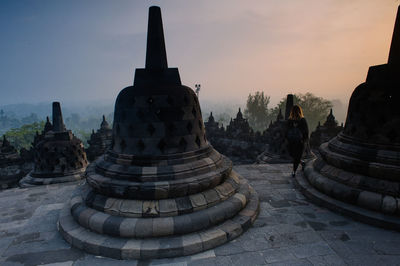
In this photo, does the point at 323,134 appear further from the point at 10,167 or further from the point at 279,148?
the point at 10,167

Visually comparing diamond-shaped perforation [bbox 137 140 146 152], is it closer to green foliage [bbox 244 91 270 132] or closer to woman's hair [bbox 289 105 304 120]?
woman's hair [bbox 289 105 304 120]

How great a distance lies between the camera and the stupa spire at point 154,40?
4.52m

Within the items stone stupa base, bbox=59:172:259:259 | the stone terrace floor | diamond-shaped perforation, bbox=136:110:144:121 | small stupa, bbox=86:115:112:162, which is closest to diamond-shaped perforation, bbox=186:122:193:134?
diamond-shaped perforation, bbox=136:110:144:121

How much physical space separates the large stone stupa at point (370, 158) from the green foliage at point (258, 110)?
200ft

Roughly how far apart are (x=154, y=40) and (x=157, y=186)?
9.75 feet

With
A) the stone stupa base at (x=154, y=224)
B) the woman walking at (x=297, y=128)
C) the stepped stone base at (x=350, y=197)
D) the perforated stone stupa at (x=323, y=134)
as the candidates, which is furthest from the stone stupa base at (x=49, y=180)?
the perforated stone stupa at (x=323, y=134)

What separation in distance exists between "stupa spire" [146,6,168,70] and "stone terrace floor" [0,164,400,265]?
3.63 metres

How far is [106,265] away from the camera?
3117 millimetres

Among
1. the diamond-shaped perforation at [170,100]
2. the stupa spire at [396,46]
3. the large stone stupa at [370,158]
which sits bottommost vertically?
the large stone stupa at [370,158]

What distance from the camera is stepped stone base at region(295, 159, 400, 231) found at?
384 centimetres

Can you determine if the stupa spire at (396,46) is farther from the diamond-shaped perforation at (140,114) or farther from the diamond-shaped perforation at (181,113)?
the diamond-shaped perforation at (140,114)

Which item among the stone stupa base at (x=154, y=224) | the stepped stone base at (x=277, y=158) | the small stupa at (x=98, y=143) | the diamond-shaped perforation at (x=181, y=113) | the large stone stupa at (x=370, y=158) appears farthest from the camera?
the small stupa at (x=98, y=143)

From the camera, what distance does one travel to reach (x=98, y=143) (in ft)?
73.2


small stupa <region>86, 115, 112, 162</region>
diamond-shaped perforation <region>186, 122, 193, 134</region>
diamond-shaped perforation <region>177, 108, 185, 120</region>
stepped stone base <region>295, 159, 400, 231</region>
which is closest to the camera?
stepped stone base <region>295, 159, 400, 231</region>
